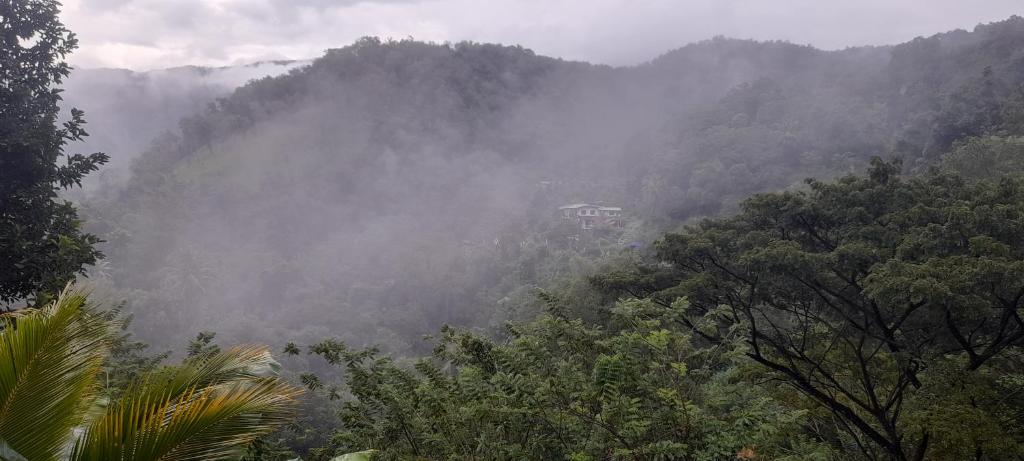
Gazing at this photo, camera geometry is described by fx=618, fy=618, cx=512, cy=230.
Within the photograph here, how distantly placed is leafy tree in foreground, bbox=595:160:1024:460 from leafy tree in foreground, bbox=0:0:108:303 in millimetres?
6830

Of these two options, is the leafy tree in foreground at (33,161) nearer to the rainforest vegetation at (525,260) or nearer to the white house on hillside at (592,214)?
the rainforest vegetation at (525,260)

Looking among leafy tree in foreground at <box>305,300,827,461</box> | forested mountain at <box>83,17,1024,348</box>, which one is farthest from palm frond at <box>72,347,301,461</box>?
forested mountain at <box>83,17,1024,348</box>

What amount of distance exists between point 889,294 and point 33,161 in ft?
31.0

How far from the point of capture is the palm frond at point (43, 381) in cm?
204

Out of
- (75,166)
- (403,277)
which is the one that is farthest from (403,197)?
(75,166)

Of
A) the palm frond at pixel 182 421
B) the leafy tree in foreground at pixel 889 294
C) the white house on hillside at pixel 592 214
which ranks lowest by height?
the white house on hillside at pixel 592 214

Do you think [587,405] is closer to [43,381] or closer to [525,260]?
[43,381]

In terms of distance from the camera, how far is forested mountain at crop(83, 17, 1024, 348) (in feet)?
135

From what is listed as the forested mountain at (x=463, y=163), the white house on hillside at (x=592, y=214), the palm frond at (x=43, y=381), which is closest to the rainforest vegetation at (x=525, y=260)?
the palm frond at (x=43, y=381)

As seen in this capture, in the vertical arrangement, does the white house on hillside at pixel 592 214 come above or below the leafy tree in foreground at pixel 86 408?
below

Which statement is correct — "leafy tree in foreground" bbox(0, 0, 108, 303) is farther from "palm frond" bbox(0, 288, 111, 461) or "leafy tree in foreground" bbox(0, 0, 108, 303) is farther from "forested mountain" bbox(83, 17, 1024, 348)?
"forested mountain" bbox(83, 17, 1024, 348)

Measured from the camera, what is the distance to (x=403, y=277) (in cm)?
4891

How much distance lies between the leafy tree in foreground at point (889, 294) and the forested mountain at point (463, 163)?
66.8 feet

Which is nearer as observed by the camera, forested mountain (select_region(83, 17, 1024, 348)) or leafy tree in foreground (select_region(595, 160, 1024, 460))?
leafy tree in foreground (select_region(595, 160, 1024, 460))
